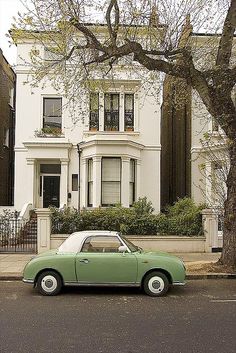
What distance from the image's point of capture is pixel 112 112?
22938mm

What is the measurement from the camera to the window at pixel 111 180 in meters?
22.0

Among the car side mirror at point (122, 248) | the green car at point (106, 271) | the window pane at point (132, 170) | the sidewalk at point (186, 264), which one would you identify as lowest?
the sidewalk at point (186, 264)

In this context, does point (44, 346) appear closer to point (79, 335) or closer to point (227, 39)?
Answer: point (79, 335)

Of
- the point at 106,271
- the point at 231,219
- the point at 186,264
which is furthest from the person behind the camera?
the point at 186,264

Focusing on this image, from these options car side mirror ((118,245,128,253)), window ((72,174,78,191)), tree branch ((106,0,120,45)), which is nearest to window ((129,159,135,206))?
window ((72,174,78,191))

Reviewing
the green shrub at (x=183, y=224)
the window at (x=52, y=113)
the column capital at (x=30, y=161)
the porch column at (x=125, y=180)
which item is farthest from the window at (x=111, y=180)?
the green shrub at (x=183, y=224)

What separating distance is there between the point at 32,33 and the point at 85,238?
6.58 m

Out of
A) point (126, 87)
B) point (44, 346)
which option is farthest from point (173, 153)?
point (44, 346)

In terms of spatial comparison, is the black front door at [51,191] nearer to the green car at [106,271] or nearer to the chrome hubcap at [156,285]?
the green car at [106,271]

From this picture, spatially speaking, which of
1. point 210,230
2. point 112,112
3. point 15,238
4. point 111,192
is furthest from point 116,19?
point 111,192

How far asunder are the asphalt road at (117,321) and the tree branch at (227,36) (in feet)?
20.3

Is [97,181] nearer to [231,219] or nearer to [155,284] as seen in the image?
[231,219]

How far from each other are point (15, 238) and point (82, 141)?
6782 mm

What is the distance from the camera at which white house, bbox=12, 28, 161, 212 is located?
22234 mm
